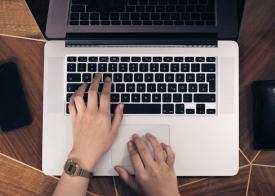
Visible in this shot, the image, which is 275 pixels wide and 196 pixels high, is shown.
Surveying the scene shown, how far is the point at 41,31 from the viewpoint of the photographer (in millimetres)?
1064

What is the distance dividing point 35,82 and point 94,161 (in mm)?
256

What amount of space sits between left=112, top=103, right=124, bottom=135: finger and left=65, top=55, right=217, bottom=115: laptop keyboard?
0.02 meters

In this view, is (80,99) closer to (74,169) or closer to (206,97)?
(74,169)

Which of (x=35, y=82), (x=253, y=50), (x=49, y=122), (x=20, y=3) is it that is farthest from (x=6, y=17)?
(x=253, y=50)

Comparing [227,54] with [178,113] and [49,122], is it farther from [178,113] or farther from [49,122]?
[49,122]

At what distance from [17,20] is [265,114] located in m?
0.66

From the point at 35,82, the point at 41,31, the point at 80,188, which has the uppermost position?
the point at 41,31

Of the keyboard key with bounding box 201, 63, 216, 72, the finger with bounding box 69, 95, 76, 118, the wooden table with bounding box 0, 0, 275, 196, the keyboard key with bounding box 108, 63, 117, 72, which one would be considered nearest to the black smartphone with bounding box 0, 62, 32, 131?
the wooden table with bounding box 0, 0, 275, 196

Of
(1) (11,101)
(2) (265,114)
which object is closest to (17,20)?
(1) (11,101)

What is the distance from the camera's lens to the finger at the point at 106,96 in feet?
3.34

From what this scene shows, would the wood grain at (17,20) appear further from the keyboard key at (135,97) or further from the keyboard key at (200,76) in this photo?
the keyboard key at (200,76)

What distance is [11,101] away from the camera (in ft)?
3.47

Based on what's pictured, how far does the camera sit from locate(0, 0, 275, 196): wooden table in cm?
105

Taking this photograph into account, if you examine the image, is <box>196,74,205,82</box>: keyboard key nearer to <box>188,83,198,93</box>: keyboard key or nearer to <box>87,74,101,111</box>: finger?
<box>188,83,198,93</box>: keyboard key
